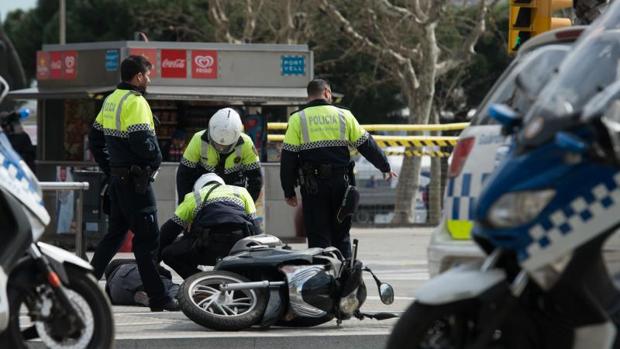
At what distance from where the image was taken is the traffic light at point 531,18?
13977 millimetres

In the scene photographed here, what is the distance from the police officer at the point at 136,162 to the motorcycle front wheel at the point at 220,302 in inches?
50.9

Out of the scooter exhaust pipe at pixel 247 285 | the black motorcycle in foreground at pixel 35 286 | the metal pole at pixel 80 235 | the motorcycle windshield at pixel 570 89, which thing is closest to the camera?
the motorcycle windshield at pixel 570 89

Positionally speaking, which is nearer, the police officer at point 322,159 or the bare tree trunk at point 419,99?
the police officer at point 322,159

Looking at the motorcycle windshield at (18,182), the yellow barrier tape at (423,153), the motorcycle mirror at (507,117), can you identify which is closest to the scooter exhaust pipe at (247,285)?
the motorcycle windshield at (18,182)

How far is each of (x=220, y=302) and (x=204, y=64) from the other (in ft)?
32.9

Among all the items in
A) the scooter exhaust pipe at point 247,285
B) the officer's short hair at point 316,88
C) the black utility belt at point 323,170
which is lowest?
the scooter exhaust pipe at point 247,285

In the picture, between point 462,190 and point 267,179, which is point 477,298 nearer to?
point 462,190

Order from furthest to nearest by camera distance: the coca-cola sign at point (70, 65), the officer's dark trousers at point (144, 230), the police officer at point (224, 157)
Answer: the coca-cola sign at point (70, 65) < the police officer at point (224, 157) < the officer's dark trousers at point (144, 230)

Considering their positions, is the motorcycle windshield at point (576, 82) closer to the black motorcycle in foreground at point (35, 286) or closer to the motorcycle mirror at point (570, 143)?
the motorcycle mirror at point (570, 143)

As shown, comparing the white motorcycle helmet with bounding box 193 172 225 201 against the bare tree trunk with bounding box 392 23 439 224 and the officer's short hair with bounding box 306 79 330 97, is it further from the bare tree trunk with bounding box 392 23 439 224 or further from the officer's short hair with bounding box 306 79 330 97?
the bare tree trunk with bounding box 392 23 439 224

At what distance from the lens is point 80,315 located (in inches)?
258

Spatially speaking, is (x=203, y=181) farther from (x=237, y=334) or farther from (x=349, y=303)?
(x=237, y=334)

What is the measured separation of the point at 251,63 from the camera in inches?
750

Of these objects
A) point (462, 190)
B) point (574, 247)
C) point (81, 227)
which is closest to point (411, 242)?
point (81, 227)
